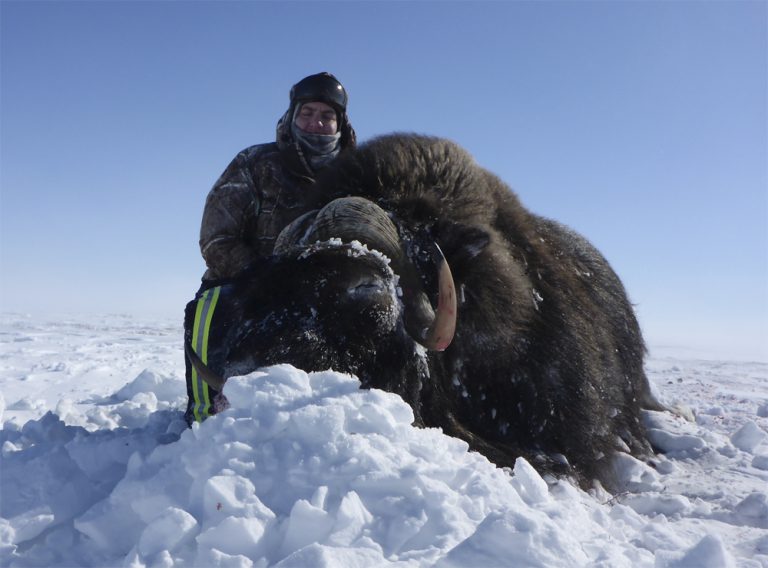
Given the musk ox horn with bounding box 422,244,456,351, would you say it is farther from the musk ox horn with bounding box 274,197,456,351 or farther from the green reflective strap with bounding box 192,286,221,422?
the green reflective strap with bounding box 192,286,221,422

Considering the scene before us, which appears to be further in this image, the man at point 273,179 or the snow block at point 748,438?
the man at point 273,179

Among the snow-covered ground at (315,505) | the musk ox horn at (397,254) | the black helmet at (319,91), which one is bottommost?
the snow-covered ground at (315,505)

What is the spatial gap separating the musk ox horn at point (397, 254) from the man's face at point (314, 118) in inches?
73.8

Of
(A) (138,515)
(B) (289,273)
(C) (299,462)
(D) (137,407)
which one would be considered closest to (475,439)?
(B) (289,273)

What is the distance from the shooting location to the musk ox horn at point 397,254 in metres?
2.90

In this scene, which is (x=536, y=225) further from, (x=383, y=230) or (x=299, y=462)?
(x=299, y=462)

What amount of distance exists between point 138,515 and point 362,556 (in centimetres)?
72

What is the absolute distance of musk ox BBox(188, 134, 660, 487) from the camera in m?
2.69

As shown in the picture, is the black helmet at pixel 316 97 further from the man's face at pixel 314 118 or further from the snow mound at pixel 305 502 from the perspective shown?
the snow mound at pixel 305 502

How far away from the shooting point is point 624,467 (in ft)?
11.6

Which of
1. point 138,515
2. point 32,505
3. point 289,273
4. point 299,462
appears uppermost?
point 289,273

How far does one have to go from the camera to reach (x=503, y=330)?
347 cm

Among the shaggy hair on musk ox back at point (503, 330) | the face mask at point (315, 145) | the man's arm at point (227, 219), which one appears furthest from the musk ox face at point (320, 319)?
the face mask at point (315, 145)

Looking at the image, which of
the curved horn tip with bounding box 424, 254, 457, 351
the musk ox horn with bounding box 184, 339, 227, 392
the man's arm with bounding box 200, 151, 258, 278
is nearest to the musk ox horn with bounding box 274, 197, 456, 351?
the curved horn tip with bounding box 424, 254, 457, 351
